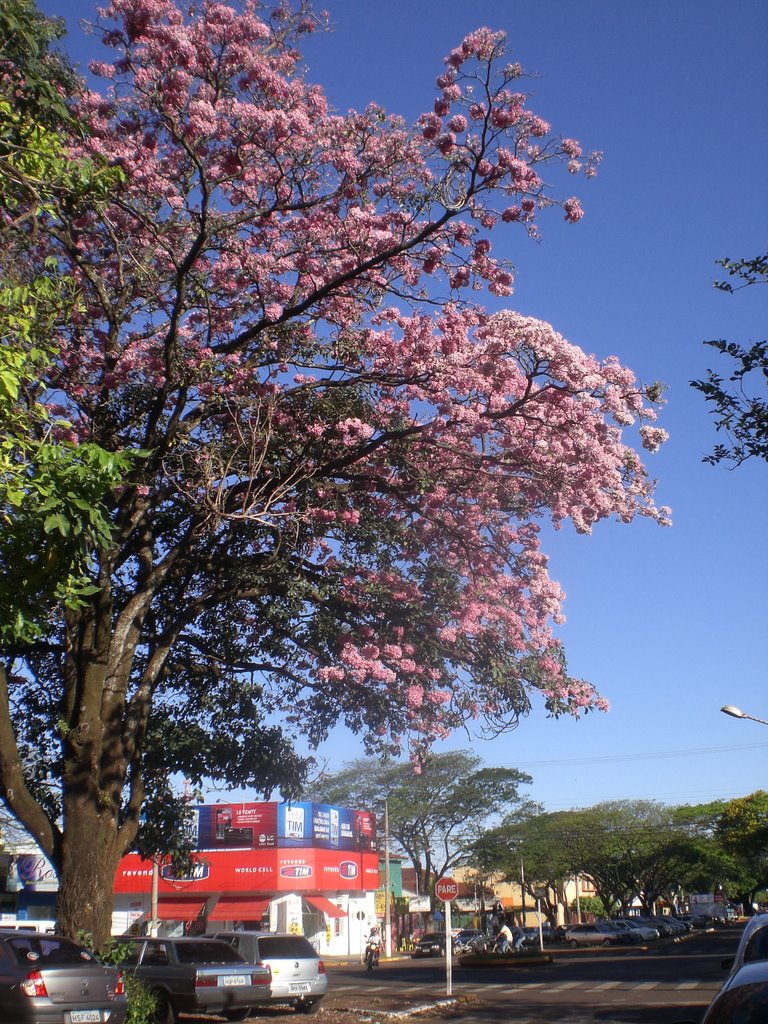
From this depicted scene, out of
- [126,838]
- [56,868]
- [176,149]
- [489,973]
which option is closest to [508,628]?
[126,838]

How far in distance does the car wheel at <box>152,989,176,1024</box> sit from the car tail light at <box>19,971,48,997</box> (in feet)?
14.0

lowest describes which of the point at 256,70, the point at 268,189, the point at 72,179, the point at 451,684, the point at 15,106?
the point at 451,684

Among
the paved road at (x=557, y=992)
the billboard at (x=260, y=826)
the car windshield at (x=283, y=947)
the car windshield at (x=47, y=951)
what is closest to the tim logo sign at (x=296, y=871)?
the billboard at (x=260, y=826)

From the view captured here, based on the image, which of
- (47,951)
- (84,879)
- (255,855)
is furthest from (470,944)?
(47,951)

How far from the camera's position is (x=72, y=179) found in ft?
29.3

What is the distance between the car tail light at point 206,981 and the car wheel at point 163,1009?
0.50 meters

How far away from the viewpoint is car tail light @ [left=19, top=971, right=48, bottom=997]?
33.3ft

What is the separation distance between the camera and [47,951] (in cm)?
1074

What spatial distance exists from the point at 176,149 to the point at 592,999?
50.5 feet

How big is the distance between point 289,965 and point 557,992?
562cm

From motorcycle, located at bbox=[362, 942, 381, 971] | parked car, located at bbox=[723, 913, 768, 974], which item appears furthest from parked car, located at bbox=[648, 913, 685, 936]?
parked car, located at bbox=[723, 913, 768, 974]

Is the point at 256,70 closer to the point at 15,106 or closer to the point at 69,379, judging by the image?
the point at 15,106

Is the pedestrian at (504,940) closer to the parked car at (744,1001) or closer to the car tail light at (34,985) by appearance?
the car tail light at (34,985)

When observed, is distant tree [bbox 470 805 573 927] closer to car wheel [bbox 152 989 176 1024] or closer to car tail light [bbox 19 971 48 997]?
car wheel [bbox 152 989 176 1024]
